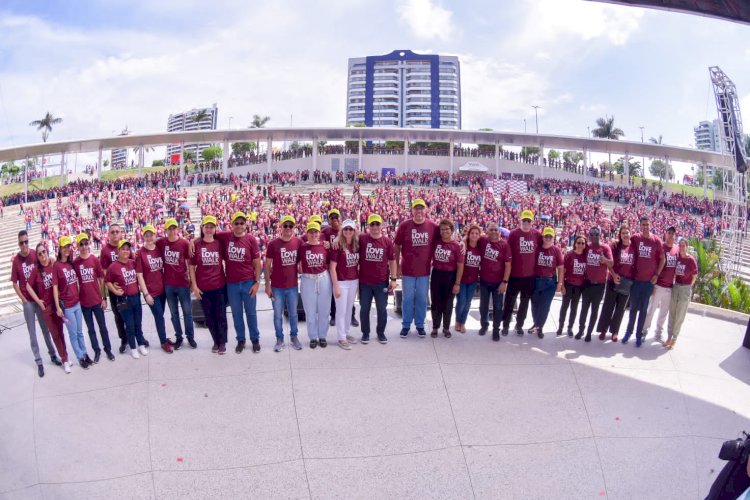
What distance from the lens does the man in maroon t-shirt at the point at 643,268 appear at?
6238 mm

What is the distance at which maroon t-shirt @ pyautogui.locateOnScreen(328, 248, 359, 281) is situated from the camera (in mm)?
5824

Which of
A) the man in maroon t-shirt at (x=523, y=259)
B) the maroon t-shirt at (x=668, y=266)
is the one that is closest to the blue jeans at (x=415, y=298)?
the man in maroon t-shirt at (x=523, y=259)

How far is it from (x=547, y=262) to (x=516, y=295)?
0.56 metres

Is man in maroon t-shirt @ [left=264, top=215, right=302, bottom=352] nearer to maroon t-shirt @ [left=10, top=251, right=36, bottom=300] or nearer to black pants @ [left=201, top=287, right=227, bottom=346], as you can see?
black pants @ [left=201, top=287, right=227, bottom=346]

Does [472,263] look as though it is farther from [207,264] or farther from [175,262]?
[175,262]

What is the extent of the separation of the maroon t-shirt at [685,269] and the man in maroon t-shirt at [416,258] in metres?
3.14

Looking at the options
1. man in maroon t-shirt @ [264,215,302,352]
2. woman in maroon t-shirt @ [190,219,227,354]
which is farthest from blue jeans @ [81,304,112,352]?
man in maroon t-shirt @ [264,215,302,352]

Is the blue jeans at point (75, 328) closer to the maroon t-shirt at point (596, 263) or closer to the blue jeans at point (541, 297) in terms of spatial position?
the blue jeans at point (541, 297)

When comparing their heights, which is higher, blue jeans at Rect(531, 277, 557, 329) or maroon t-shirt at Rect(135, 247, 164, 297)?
maroon t-shirt at Rect(135, 247, 164, 297)

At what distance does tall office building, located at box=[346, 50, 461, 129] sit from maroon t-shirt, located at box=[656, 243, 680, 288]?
122353mm

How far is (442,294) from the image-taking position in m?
6.10

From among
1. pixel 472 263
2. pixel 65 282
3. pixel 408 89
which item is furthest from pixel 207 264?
pixel 408 89

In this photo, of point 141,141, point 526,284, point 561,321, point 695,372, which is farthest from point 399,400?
point 141,141

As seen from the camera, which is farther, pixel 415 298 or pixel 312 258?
pixel 415 298
